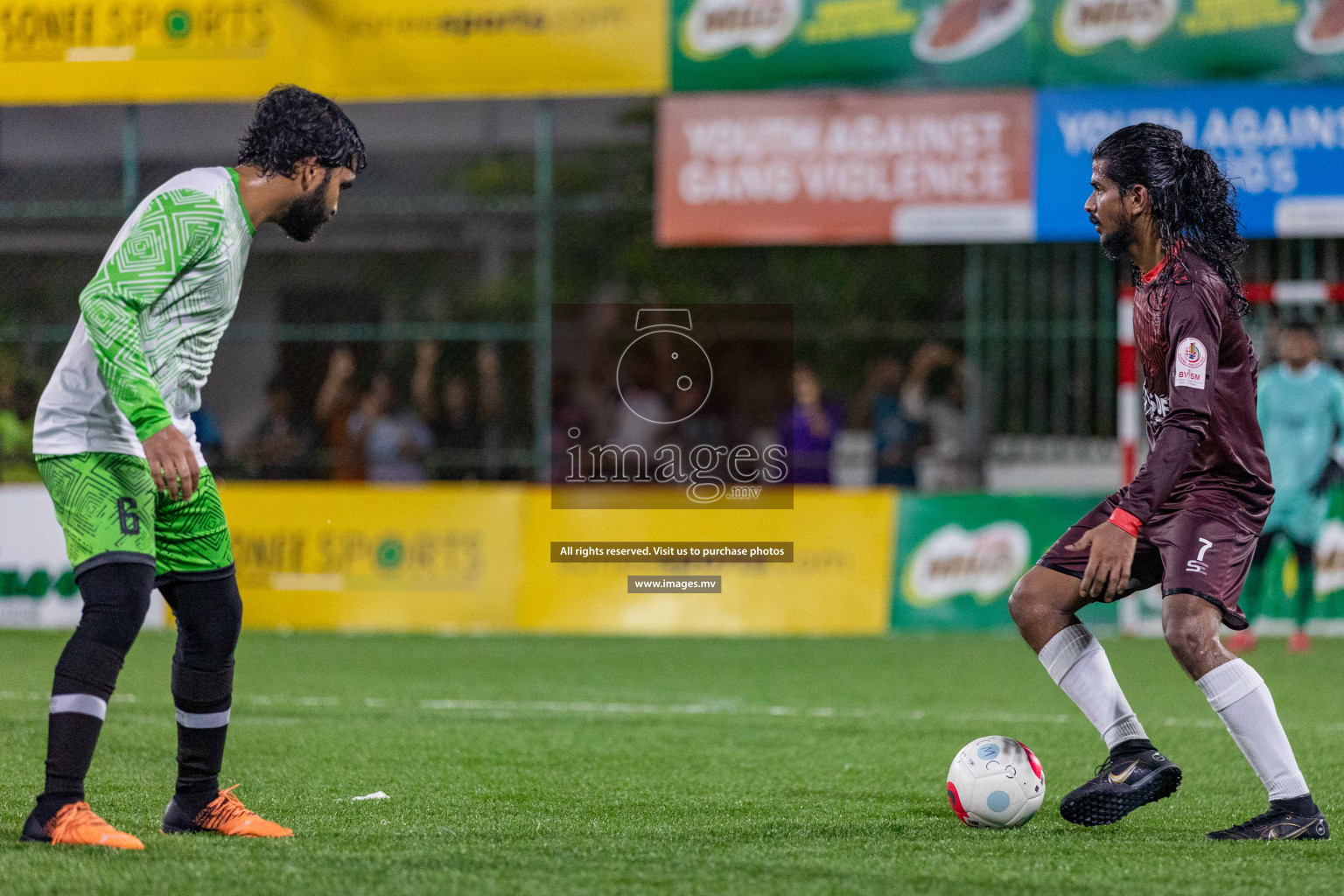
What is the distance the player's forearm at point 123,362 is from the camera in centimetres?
400

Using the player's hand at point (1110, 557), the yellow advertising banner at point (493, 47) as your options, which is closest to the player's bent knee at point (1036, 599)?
the player's hand at point (1110, 557)

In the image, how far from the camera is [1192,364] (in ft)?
14.5

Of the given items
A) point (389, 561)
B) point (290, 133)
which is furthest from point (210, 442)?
point (290, 133)

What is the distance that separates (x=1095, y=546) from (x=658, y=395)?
992 centimetres

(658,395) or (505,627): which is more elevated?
(658,395)

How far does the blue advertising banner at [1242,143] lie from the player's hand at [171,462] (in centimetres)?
934

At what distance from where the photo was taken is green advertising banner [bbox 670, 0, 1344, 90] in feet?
40.5

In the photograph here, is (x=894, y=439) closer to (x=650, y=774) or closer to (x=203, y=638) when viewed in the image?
(x=650, y=774)

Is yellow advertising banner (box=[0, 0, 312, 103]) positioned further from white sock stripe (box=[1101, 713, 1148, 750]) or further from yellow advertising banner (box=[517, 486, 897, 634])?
white sock stripe (box=[1101, 713, 1148, 750])

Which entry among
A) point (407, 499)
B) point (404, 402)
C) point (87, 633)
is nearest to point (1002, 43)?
point (407, 499)

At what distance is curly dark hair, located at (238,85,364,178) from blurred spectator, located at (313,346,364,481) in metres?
9.28

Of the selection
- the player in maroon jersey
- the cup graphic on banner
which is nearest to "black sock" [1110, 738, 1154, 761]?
the player in maroon jersey

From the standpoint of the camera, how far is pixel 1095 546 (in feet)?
14.5

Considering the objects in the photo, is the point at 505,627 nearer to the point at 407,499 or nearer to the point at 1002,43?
the point at 407,499
